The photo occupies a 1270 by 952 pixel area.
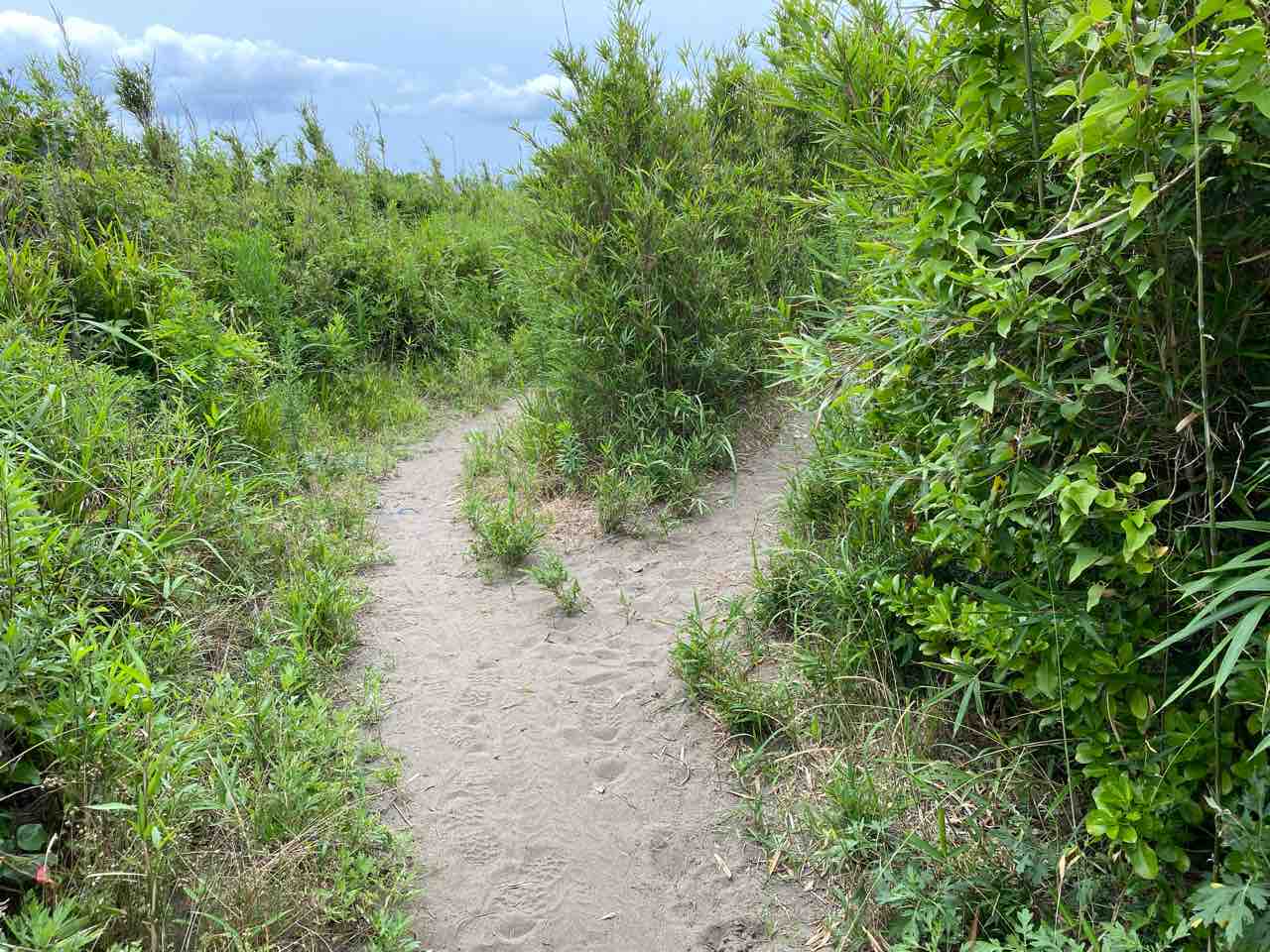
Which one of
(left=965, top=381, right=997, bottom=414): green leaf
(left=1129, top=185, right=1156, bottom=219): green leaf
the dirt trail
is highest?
(left=1129, top=185, right=1156, bottom=219): green leaf

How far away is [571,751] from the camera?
329 centimetres

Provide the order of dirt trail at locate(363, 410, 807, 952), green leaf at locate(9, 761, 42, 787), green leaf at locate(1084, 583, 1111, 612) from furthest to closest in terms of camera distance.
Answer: dirt trail at locate(363, 410, 807, 952) < green leaf at locate(9, 761, 42, 787) < green leaf at locate(1084, 583, 1111, 612)

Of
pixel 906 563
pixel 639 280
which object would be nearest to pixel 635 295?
pixel 639 280

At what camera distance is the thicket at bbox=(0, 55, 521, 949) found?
2.32 m

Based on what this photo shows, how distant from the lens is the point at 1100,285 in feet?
6.72

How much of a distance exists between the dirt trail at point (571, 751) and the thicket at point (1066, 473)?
32 centimetres

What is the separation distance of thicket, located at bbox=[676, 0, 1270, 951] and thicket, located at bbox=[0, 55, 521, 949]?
5.20 feet

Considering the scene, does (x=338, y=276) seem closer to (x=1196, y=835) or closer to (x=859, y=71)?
(x=859, y=71)

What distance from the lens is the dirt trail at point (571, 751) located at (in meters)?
2.60

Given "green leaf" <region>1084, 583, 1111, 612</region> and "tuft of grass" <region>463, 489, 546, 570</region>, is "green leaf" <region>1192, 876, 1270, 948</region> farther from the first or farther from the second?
"tuft of grass" <region>463, 489, 546, 570</region>

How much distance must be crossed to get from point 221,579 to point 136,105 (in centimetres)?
617

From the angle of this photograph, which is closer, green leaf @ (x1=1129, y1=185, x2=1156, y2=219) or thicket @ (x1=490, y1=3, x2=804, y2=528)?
green leaf @ (x1=1129, y1=185, x2=1156, y2=219)

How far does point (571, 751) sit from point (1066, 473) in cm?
210

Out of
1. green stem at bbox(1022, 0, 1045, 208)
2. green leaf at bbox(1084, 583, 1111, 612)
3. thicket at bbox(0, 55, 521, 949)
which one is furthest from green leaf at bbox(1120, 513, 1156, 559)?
thicket at bbox(0, 55, 521, 949)
